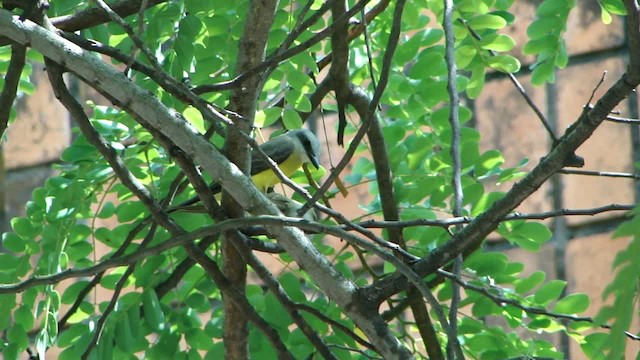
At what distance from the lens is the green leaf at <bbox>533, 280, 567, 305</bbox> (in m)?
2.71

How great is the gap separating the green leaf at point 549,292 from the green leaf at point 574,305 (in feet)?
0.13

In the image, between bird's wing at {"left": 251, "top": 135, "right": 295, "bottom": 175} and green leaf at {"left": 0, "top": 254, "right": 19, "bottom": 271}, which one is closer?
green leaf at {"left": 0, "top": 254, "right": 19, "bottom": 271}

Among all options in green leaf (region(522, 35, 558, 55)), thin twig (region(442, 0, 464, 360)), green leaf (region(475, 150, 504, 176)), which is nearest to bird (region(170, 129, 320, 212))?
green leaf (region(475, 150, 504, 176))

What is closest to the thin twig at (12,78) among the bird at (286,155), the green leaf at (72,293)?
the green leaf at (72,293)

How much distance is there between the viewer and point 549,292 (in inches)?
107

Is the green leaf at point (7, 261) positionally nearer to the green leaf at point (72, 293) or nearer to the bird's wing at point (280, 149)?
the green leaf at point (72, 293)

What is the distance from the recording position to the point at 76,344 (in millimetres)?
2695

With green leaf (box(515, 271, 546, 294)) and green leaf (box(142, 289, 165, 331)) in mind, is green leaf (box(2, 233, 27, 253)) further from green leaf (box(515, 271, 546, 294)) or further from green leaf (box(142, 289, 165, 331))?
green leaf (box(515, 271, 546, 294))

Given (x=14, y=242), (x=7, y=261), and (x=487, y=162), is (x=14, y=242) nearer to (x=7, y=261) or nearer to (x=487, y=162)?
(x=7, y=261)

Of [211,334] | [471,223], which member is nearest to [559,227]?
[211,334]

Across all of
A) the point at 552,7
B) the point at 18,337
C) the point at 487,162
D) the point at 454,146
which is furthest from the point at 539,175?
the point at 18,337

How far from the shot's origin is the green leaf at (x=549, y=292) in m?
2.71

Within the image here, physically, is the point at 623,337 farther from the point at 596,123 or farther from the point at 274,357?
the point at 274,357

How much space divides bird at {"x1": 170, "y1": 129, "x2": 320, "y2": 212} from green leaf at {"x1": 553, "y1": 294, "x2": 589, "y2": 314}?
1.50 m
